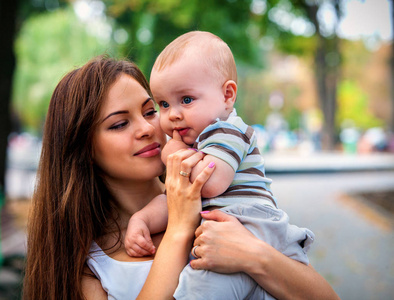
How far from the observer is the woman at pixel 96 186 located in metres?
1.90

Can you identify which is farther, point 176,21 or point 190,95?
point 176,21

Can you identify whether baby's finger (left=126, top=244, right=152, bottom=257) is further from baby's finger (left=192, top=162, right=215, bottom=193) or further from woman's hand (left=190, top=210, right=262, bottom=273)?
baby's finger (left=192, top=162, right=215, bottom=193)

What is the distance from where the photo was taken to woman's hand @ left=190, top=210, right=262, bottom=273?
5.61 feet

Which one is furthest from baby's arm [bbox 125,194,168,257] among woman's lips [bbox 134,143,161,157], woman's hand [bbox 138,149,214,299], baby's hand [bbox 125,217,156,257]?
woman's lips [bbox 134,143,161,157]

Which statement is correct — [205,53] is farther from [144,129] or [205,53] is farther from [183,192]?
[183,192]

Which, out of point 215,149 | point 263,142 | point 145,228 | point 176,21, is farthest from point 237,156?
point 263,142

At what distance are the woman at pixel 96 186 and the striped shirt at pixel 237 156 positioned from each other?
0.12m

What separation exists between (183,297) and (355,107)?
42915 mm

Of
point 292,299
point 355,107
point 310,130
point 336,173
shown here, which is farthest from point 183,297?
point 355,107

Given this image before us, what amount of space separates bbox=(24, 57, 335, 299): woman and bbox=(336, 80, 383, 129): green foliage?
36.6m

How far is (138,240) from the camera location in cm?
195

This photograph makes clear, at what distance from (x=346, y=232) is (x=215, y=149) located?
757 centimetres

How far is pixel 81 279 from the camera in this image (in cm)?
A: 204

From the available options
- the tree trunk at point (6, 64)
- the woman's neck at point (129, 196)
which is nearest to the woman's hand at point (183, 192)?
the woman's neck at point (129, 196)
